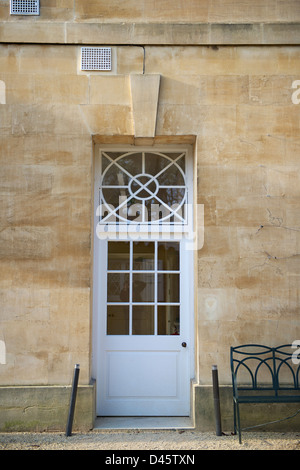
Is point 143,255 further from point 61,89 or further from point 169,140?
point 61,89

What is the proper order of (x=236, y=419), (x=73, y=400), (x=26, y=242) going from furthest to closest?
1. (x=26, y=242)
2. (x=236, y=419)
3. (x=73, y=400)

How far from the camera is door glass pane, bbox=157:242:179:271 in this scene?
23.0ft

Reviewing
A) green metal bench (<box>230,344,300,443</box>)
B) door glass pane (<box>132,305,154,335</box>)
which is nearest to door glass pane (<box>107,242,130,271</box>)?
door glass pane (<box>132,305,154,335</box>)

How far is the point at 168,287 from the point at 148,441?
192cm

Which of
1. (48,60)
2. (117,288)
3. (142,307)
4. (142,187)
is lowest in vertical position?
(142,307)

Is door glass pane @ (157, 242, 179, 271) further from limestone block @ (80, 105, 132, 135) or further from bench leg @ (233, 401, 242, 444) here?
Result: bench leg @ (233, 401, 242, 444)

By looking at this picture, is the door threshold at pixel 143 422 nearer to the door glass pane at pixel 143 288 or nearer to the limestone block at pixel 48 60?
the door glass pane at pixel 143 288

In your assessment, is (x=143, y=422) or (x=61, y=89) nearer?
(x=143, y=422)

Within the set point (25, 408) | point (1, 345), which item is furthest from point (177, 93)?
point (25, 408)

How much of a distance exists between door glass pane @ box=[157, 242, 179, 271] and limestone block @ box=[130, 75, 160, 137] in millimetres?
1432

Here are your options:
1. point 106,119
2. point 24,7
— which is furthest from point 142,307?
point 24,7

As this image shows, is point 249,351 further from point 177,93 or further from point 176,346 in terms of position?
point 177,93

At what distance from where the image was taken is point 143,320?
691cm

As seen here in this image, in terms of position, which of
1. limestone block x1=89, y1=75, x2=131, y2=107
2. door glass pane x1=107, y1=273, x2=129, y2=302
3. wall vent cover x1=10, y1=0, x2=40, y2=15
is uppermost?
wall vent cover x1=10, y1=0, x2=40, y2=15
